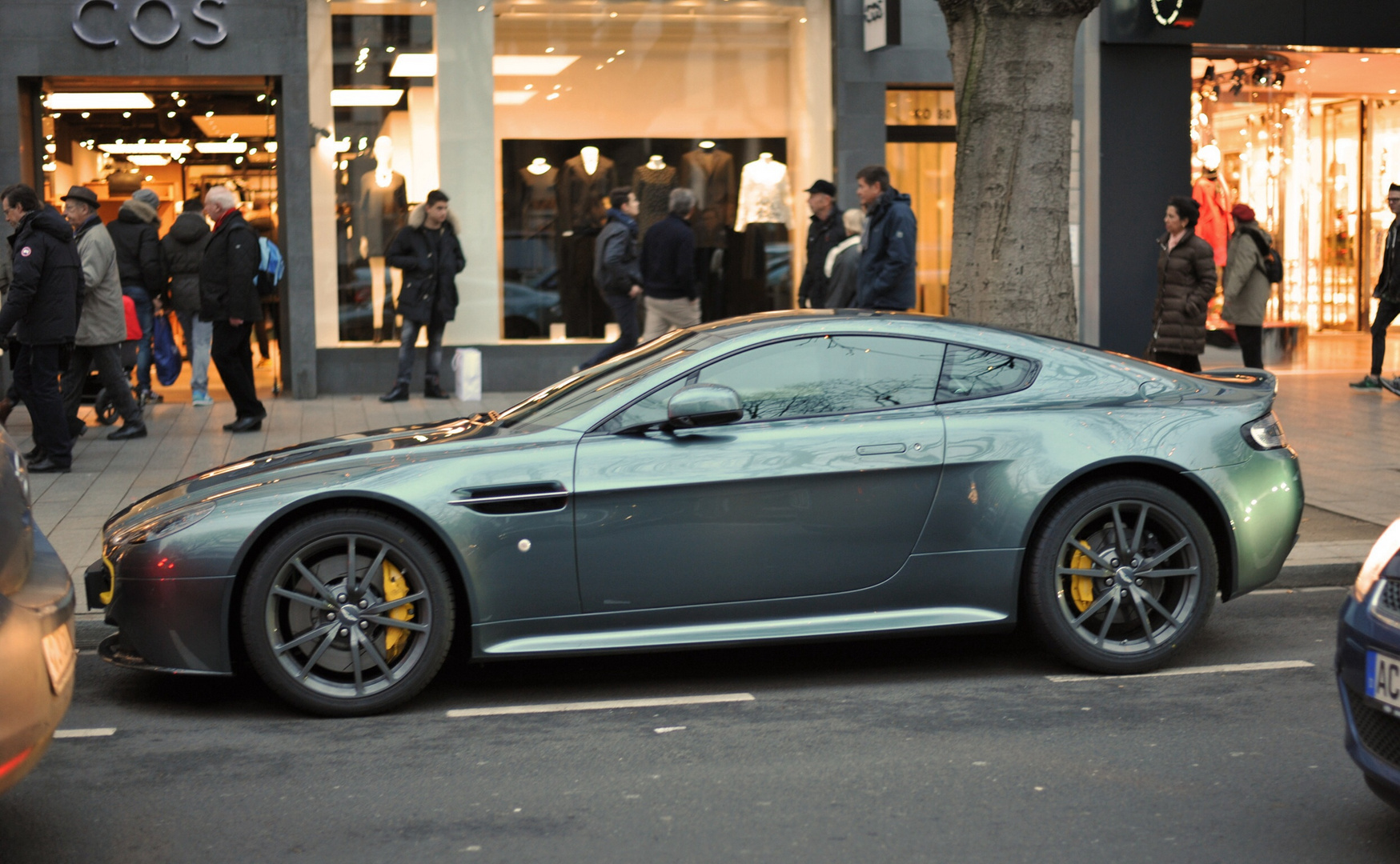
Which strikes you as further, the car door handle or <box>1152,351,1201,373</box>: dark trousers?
<box>1152,351,1201,373</box>: dark trousers

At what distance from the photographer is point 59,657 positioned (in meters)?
3.68

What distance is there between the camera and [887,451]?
17.6ft

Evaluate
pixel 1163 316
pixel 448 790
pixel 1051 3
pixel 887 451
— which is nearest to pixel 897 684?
pixel 887 451

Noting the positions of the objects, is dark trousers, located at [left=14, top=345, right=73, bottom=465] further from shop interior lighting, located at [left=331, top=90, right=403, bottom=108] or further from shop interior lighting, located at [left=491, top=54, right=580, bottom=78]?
shop interior lighting, located at [left=491, top=54, right=580, bottom=78]

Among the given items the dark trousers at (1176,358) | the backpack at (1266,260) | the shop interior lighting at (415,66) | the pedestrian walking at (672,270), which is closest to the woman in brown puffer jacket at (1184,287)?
the dark trousers at (1176,358)

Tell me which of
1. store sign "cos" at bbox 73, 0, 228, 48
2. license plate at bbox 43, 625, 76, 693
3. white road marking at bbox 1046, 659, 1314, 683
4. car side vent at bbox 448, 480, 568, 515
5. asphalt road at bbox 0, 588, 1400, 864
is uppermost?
store sign "cos" at bbox 73, 0, 228, 48

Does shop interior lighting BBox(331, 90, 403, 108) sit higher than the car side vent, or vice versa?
shop interior lighting BBox(331, 90, 403, 108)

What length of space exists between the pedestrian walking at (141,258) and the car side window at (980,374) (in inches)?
391

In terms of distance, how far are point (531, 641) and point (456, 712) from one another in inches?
14.6

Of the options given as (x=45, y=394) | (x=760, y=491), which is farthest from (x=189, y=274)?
(x=760, y=491)

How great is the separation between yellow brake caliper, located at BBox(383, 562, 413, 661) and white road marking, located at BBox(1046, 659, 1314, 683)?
7.68 feet

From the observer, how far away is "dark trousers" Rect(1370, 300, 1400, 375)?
14.0m

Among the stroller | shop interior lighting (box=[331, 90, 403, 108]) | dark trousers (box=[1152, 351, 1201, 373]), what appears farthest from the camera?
A: shop interior lighting (box=[331, 90, 403, 108])

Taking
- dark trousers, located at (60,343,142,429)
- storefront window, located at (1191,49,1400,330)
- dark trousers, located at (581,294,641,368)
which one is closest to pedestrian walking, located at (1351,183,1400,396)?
storefront window, located at (1191,49,1400,330)
